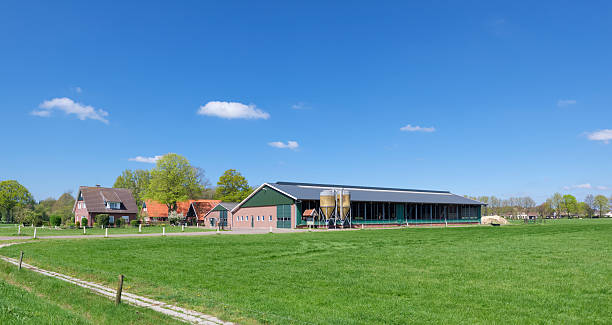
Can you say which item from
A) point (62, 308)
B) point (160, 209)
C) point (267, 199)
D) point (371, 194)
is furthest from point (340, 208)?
point (160, 209)

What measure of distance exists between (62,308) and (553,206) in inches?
7176

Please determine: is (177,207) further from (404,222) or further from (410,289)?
(410,289)

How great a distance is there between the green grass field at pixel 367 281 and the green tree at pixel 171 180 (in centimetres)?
5591

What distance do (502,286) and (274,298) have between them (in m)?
6.94

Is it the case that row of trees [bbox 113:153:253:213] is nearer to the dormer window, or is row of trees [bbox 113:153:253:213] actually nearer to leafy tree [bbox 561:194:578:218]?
the dormer window

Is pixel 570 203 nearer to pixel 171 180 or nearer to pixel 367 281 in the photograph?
pixel 171 180

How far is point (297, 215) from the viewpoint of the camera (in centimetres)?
5725

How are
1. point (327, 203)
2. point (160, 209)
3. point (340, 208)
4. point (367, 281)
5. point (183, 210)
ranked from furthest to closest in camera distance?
point (160, 209), point (183, 210), point (340, 208), point (327, 203), point (367, 281)

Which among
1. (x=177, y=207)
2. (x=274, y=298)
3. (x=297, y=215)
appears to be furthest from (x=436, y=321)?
(x=177, y=207)

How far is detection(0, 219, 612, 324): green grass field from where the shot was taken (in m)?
10.1

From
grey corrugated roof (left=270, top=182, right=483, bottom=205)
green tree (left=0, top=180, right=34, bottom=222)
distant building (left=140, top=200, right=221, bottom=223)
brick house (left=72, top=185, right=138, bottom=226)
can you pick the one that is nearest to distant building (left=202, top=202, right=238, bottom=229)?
distant building (left=140, top=200, right=221, bottom=223)

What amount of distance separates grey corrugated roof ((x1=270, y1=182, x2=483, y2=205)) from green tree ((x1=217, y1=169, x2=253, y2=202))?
28734 millimetres

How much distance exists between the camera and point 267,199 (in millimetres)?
63094

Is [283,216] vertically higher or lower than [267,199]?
lower
